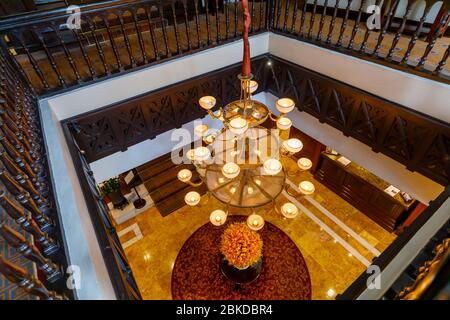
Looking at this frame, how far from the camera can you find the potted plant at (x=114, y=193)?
625 cm

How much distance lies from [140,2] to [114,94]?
3.82 feet

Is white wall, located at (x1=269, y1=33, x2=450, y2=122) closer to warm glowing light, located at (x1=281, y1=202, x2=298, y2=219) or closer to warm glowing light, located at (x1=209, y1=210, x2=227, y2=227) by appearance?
warm glowing light, located at (x1=281, y1=202, x2=298, y2=219)

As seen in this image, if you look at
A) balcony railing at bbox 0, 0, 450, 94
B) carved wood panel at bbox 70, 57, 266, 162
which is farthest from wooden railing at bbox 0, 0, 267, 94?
carved wood panel at bbox 70, 57, 266, 162

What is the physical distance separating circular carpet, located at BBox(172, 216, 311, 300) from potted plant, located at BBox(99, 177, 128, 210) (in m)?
2.02

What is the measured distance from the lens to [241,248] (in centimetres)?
436

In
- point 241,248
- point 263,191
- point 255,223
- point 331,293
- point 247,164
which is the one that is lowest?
point 331,293

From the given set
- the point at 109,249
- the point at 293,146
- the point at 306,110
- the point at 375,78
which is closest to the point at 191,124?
the point at 306,110

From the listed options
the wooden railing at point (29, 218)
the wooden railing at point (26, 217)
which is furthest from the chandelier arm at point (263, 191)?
the wooden railing at point (26, 217)

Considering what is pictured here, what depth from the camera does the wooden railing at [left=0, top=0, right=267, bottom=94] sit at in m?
2.56

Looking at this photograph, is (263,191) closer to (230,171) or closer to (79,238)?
(230,171)

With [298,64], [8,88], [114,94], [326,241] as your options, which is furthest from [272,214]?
[8,88]

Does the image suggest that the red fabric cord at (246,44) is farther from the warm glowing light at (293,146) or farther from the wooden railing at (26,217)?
the wooden railing at (26,217)

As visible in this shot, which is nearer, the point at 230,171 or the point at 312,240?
the point at 230,171

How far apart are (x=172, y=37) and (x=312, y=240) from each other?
501cm
